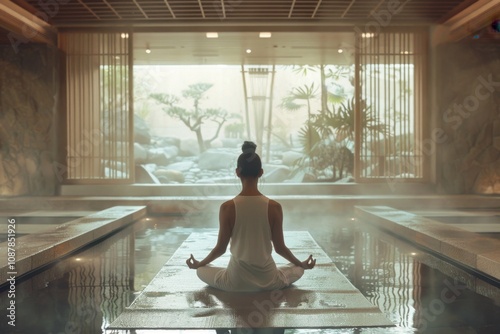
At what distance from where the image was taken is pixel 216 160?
16406 millimetres

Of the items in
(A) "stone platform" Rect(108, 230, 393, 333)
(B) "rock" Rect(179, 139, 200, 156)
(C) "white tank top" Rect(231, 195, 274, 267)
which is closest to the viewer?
(A) "stone platform" Rect(108, 230, 393, 333)

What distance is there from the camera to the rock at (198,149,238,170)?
1623 cm

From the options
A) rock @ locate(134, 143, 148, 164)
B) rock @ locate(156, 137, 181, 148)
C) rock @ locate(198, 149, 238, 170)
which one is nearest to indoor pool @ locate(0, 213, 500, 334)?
rock @ locate(134, 143, 148, 164)

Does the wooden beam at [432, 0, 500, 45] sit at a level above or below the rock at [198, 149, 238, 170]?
above

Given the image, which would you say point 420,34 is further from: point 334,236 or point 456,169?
point 334,236

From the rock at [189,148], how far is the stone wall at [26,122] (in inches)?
388

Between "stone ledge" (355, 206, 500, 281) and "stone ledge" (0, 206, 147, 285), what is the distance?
2.62m

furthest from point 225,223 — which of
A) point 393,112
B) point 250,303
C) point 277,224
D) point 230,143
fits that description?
point 230,143

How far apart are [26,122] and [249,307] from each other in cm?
667

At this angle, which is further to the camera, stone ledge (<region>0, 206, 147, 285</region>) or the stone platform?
stone ledge (<region>0, 206, 147, 285</region>)

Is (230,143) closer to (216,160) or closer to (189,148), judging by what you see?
(189,148)

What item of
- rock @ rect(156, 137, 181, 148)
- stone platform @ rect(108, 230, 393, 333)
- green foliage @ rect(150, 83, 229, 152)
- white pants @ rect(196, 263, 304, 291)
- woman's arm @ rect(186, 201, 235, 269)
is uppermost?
green foliage @ rect(150, 83, 229, 152)

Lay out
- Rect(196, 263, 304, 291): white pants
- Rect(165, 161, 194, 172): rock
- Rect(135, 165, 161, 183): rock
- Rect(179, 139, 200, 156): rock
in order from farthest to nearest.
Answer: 1. Rect(179, 139, 200, 156): rock
2. Rect(165, 161, 194, 172): rock
3. Rect(135, 165, 161, 183): rock
4. Rect(196, 263, 304, 291): white pants

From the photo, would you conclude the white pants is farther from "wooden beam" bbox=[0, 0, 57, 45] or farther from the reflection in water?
"wooden beam" bbox=[0, 0, 57, 45]
